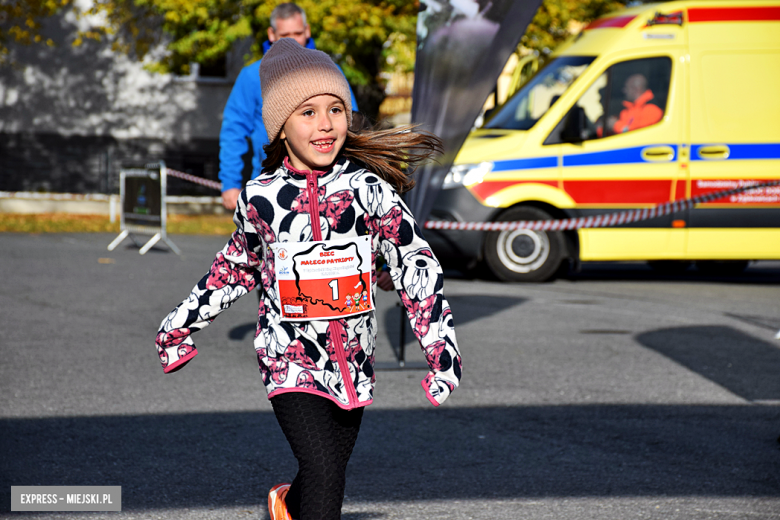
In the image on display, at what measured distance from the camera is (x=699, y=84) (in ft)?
31.3

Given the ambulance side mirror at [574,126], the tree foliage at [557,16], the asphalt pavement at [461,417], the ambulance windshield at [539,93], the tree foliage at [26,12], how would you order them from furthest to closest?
the tree foliage at [26,12] → the tree foliage at [557,16] → the ambulance windshield at [539,93] → the ambulance side mirror at [574,126] → the asphalt pavement at [461,417]

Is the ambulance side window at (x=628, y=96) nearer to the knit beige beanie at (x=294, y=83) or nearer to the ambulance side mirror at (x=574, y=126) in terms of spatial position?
the ambulance side mirror at (x=574, y=126)

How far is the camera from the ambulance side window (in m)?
9.59

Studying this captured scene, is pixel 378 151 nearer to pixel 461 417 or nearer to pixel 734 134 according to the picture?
pixel 461 417

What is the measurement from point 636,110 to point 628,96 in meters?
0.17

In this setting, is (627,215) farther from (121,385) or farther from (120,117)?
(120,117)

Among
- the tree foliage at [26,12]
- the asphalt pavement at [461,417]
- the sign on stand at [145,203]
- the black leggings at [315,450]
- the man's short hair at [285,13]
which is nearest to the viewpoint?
the black leggings at [315,450]

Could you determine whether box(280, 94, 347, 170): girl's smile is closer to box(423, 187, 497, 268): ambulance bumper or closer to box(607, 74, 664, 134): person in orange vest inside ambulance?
box(423, 187, 497, 268): ambulance bumper

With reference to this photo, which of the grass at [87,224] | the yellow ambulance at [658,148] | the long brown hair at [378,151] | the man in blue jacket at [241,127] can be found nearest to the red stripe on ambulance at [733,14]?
the yellow ambulance at [658,148]

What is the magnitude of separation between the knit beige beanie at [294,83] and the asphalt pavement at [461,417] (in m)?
1.46

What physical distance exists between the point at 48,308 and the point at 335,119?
19.0 feet

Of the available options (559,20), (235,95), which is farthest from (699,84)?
(559,20)

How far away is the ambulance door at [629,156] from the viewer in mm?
9492

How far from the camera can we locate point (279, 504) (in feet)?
8.99
